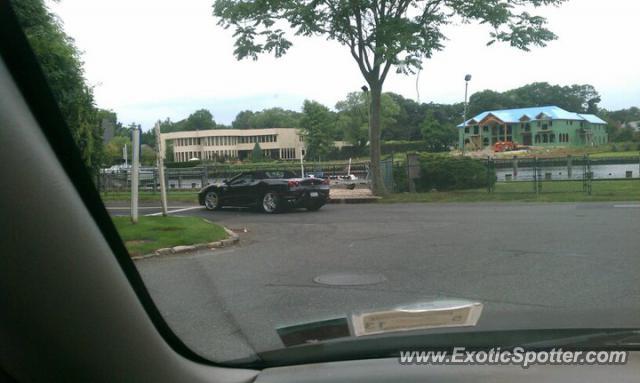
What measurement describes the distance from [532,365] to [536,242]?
7.50m

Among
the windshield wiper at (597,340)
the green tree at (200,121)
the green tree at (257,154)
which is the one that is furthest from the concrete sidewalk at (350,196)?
the windshield wiper at (597,340)

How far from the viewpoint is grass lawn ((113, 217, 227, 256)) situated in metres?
6.51

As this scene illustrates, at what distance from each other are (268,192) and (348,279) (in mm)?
8404

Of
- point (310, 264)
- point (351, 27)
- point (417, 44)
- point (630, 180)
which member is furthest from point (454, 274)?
point (630, 180)

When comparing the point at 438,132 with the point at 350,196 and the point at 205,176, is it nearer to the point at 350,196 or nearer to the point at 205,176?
the point at 205,176

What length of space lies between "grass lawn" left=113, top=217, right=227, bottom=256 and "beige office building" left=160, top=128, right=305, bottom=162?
3.74 feet

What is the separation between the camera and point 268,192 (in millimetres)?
15227

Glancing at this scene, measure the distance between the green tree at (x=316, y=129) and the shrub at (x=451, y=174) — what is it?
1042 cm

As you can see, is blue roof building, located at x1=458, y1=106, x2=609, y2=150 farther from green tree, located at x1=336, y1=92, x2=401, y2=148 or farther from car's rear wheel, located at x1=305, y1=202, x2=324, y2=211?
green tree, located at x1=336, y1=92, x2=401, y2=148

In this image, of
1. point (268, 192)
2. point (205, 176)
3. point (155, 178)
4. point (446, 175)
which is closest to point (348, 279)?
point (205, 176)

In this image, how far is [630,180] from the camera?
2309 cm

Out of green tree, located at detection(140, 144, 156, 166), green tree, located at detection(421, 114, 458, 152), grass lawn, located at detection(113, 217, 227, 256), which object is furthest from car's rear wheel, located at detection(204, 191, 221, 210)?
green tree, located at detection(421, 114, 458, 152)

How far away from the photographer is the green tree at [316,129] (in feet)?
40.9

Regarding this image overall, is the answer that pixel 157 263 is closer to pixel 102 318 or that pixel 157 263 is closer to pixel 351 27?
pixel 102 318
